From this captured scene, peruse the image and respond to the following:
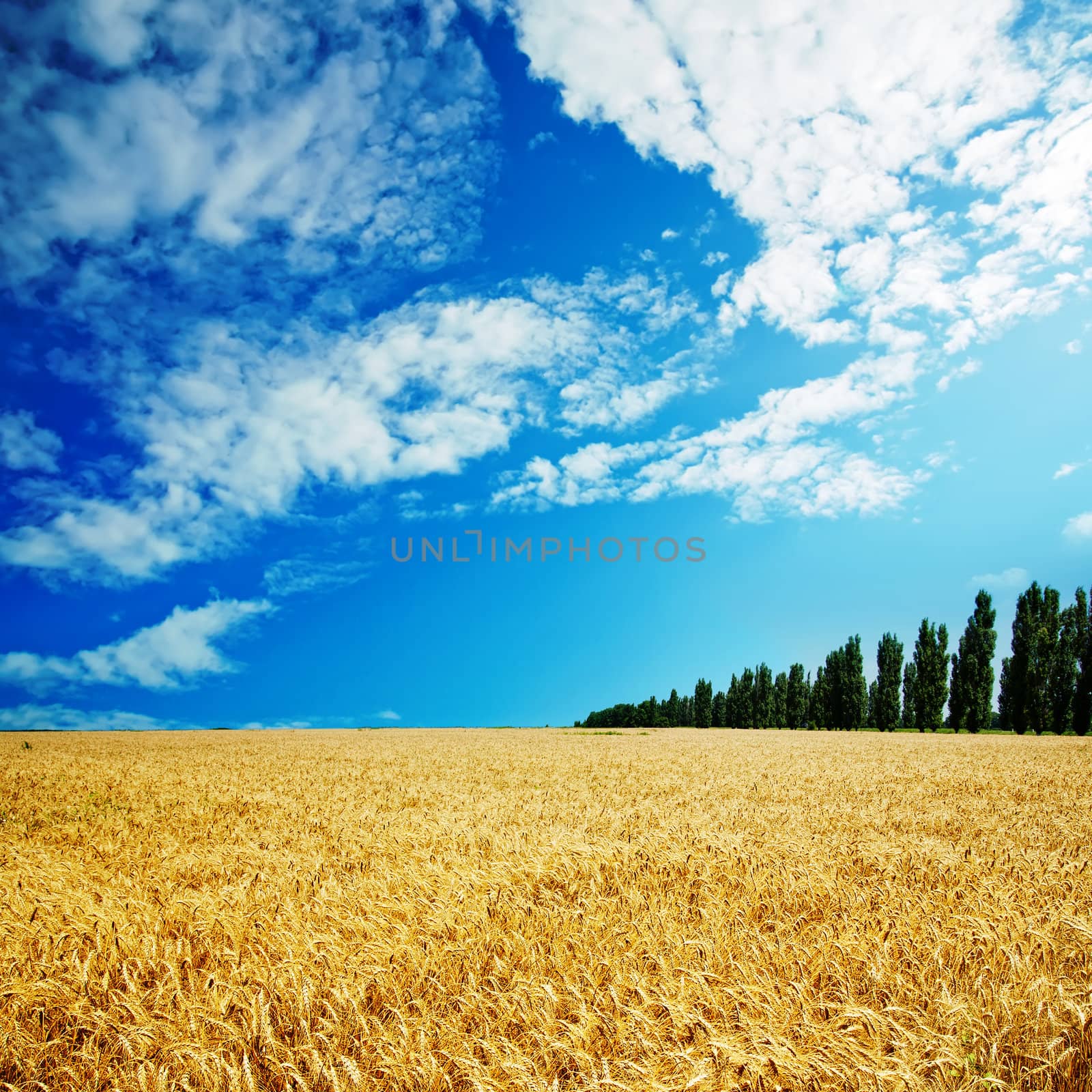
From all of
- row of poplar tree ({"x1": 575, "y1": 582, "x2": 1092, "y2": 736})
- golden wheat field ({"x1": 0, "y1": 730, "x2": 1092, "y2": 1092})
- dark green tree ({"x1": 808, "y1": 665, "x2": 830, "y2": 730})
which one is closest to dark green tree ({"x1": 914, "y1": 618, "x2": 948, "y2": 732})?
row of poplar tree ({"x1": 575, "y1": 582, "x2": 1092, "y2": 736})

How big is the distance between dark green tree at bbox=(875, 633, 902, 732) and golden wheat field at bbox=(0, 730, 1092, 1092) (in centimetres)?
7667

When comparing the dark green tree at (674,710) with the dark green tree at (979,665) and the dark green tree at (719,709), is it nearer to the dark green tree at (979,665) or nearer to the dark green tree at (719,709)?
the dark green tree at (719,709)

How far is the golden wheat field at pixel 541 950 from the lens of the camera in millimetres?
3059

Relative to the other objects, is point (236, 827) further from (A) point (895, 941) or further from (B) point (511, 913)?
(A) point (895, 941)

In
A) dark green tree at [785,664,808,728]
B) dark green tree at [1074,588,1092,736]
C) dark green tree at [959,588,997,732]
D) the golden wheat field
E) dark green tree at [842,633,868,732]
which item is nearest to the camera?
the golden wheat field

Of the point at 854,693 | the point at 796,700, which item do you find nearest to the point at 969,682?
the point at 854,693

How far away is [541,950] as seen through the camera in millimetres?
4246

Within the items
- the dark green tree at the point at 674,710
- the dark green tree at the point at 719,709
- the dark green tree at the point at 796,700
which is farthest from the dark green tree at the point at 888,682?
the dark green tree at the point at 674,710

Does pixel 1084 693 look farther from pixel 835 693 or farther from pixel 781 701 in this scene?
pixel 781 701

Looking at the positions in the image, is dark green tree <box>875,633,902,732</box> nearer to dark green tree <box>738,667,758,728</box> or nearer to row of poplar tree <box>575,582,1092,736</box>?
row of poplar tree <box>575,582,1092,736</box>

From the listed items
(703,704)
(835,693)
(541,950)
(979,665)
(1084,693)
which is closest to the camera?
(541,950)

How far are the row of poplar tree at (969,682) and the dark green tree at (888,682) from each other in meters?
0.10

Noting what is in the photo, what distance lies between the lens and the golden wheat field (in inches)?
120

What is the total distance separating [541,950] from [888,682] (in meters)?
86.2
